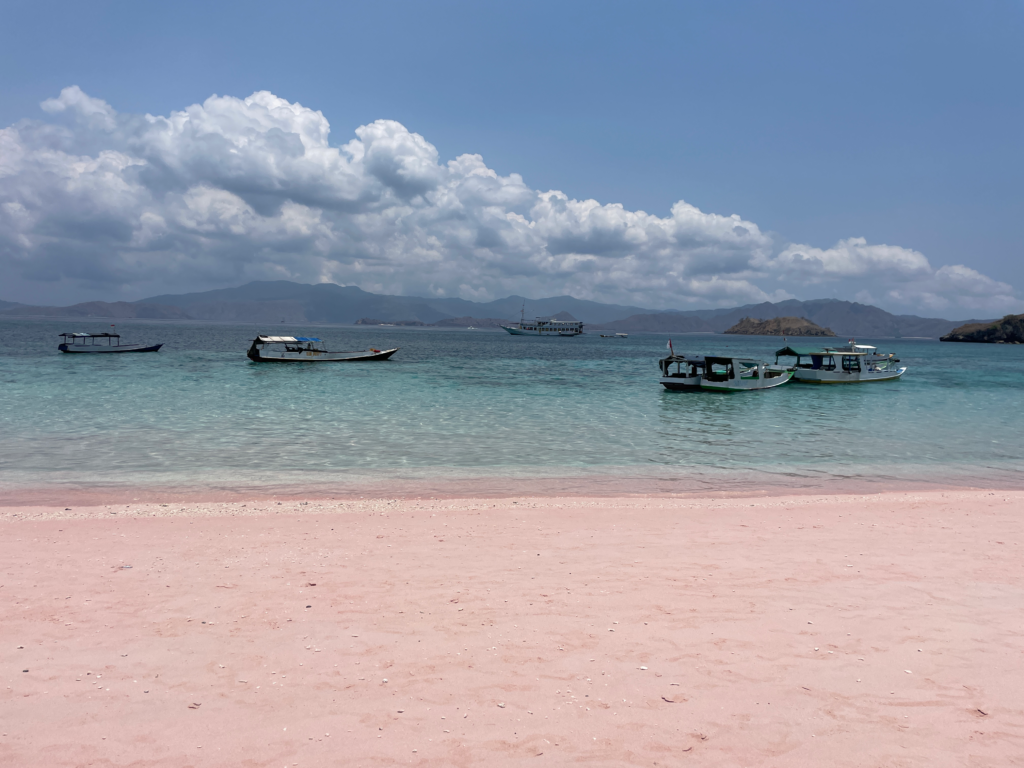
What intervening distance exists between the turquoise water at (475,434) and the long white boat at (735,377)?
103 centimetres

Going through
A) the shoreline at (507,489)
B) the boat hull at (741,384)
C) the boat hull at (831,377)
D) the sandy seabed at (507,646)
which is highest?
the boat hull at (831,377)

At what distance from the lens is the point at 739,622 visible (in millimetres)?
6863

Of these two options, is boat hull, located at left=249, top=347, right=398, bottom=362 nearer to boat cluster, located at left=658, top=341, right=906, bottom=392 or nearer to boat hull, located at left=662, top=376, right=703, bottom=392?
boat cluster, located at left=658, top=341, right=906, bottom=392

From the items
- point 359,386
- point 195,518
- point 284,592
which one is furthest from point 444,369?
point 284,592

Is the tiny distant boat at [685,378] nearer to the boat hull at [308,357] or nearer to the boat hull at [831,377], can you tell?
the boat hull at [831,377]

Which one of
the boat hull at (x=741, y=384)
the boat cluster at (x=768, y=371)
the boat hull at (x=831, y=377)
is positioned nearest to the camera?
the boat hull at (x=741, y=384)

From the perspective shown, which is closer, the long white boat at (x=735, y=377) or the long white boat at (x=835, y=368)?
the long white boat at (x=735, y=377)

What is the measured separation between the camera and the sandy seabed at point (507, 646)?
4.79 metres

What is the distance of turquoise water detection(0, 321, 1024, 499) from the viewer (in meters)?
16.9

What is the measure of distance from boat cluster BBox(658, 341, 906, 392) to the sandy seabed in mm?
30640

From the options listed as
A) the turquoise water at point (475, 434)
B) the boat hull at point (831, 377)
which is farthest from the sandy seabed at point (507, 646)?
the boat hull at point (831, 377)

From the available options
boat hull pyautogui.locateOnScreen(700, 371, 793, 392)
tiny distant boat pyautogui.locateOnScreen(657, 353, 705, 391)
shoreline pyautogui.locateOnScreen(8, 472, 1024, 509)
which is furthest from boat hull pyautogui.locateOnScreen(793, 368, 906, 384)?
shoreline pyautogui.locateOnScreen(8, 472, 1024, 509)

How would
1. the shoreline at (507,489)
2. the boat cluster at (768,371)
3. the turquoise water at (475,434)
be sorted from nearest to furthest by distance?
the shoreline at (507,489) < the turquoise water at (475,434) < the boat cluster at (768,371)

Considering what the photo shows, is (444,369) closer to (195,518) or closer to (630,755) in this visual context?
(195,518)
